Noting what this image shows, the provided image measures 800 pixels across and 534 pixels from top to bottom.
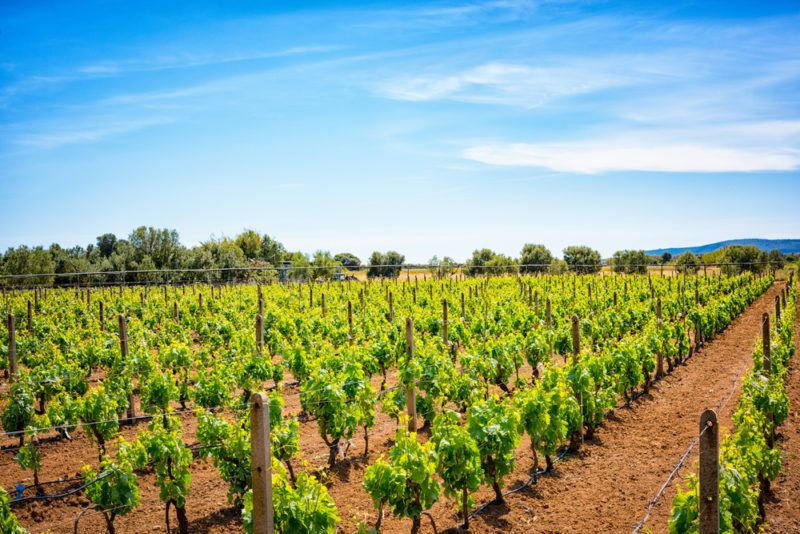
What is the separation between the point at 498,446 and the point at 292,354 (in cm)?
510

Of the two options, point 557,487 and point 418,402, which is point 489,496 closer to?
point 557,487

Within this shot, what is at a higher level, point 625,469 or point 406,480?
point 406,480

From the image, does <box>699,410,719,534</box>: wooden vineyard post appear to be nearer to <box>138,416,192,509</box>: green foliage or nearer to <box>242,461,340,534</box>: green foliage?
<box>242,461,340,534</box>: green foliage

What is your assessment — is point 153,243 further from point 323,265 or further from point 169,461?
point 169,461

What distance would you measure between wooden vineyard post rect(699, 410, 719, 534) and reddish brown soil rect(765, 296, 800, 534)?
3.12 meters

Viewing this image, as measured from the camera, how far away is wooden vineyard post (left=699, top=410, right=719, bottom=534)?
362cm

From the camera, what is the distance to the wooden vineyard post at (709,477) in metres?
3.62

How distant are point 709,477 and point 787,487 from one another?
4441 millimetres

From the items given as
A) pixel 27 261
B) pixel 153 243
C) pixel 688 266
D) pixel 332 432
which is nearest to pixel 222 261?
pixel 153 243

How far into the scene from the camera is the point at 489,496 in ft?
22.2

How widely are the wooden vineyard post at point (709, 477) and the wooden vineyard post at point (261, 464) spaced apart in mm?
2983

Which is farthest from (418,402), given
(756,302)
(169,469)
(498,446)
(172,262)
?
(172,262)

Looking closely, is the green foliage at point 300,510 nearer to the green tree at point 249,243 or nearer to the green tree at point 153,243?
the green tree at point 153,243

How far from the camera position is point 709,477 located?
3.64 m
